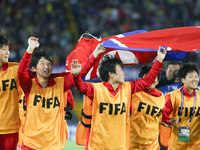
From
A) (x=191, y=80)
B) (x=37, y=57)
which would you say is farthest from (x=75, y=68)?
(x=191, y=80)

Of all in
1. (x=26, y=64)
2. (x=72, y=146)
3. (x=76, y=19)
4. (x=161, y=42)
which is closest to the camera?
(x=26, y=64)

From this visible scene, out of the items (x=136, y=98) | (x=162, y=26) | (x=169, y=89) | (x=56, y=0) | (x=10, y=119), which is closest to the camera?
(x=10, y=119)

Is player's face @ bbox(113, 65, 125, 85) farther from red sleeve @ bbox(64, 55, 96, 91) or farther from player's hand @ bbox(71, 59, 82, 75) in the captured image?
player's hand @ bbox(71, 59, 82, 75)

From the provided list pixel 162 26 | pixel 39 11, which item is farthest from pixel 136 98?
pixel 39 11

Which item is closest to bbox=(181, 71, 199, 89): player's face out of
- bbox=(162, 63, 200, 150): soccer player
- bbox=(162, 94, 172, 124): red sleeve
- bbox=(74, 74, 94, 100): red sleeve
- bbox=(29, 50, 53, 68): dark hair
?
bbox=(162, 63, 200, 150): soccer player

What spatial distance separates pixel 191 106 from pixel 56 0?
407 inches

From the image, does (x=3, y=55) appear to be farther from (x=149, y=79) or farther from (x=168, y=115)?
(x=168, y=115)

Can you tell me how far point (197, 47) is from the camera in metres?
3.43

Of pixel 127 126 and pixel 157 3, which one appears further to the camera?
pixel 157 3

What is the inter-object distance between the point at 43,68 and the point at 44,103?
0.40 m

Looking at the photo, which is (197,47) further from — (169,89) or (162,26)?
(162,26)

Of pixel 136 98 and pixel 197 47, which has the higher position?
pixel 197 47

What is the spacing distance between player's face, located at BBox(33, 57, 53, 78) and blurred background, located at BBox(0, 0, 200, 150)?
23.0 feet

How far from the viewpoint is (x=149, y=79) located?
3.35m
